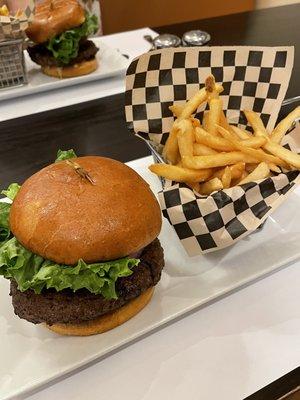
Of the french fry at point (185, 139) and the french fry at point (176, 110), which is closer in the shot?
the french fry at point (185, 139)

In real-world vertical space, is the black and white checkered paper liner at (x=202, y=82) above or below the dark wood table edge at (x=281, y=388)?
above

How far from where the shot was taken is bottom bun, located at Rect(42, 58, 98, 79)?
2475 millimetres

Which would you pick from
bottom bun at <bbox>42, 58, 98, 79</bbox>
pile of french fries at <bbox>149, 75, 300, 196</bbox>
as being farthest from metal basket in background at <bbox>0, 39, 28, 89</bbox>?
pile of french fries at <bbox>149, 75, 300, 196</bbox>

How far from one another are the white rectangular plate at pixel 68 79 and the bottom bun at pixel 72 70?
3 cm

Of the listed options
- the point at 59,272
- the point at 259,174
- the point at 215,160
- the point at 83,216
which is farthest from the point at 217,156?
the point at 59,272

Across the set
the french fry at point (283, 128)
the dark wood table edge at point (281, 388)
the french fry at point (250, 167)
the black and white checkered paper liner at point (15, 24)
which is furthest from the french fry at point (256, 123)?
the black and white checkered paper liner at point (15, 24)

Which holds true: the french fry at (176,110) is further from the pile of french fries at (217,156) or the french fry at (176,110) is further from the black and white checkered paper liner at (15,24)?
the black and white checkered paper liner at (15,24)

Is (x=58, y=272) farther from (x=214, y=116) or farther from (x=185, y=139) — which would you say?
(x=214, y=116)

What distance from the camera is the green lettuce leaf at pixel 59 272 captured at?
1.01 meters

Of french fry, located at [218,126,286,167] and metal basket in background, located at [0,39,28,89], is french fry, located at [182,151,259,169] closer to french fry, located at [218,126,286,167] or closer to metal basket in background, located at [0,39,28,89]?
french fry, located at [218,126,286,167]

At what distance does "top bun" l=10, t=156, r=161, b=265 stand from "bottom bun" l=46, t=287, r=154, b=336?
0.50 feet

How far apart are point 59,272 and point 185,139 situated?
19.7 inches

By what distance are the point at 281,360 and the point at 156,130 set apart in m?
0.80

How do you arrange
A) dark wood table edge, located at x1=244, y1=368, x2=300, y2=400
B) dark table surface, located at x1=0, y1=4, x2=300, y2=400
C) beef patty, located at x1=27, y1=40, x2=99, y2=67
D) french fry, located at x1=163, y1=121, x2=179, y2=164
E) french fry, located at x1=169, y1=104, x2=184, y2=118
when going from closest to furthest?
dark wood table edge, located at x1=244, y1=368, x2=300, y2=400 → french fry, located at x1=163, y1=121, x2=179, y2=164 → french fry, located at x1=169, y1=104, x2=184, y2=118 → dark table surface, located at x1=0, y1=4, x2=300, y2=400 → beef patty, located at x1=27, y1=40, x2=99, y2=67
